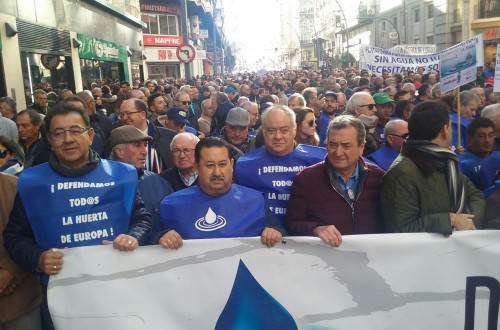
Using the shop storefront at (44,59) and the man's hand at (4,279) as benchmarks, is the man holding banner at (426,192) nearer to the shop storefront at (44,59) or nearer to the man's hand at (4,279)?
the man's hand at (4,279)

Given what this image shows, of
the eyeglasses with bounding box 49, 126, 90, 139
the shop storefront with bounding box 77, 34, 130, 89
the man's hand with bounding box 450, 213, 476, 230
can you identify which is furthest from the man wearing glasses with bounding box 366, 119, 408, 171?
the shop storefront with bounding box 77, 34, 130, 89

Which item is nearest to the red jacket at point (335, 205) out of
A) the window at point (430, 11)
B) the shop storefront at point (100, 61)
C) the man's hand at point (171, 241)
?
the man's hand at point (171, 241)

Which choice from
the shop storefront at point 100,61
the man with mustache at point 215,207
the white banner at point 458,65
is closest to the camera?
the man with mustache at point 215,207

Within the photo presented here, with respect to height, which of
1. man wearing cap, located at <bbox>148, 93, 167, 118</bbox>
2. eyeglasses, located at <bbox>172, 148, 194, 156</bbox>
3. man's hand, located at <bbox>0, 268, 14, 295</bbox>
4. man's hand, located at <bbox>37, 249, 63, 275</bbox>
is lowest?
man's hand, located at <bbox>0, 268, 14, 295</bbox>

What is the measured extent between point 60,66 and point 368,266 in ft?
47.4

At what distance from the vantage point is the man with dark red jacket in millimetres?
2984

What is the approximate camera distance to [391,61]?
15172 mm

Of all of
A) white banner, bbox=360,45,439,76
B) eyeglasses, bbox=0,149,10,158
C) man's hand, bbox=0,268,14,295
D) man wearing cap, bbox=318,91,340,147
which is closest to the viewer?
man's hand, bbox=0,268,14,295

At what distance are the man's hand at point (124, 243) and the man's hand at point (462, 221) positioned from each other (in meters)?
1.78

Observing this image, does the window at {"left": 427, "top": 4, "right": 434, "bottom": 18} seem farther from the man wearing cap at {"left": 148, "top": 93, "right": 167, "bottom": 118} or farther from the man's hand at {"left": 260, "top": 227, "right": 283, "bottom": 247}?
the man's hand at {"left": 260, "top": 227, "right": 283, "bottom": 247}

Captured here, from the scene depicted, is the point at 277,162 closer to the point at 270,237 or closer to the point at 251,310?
the point at 270,237

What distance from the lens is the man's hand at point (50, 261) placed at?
2654 mm

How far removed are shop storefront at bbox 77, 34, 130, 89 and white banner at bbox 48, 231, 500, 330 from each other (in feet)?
50.9

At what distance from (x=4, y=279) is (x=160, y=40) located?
3870cm
